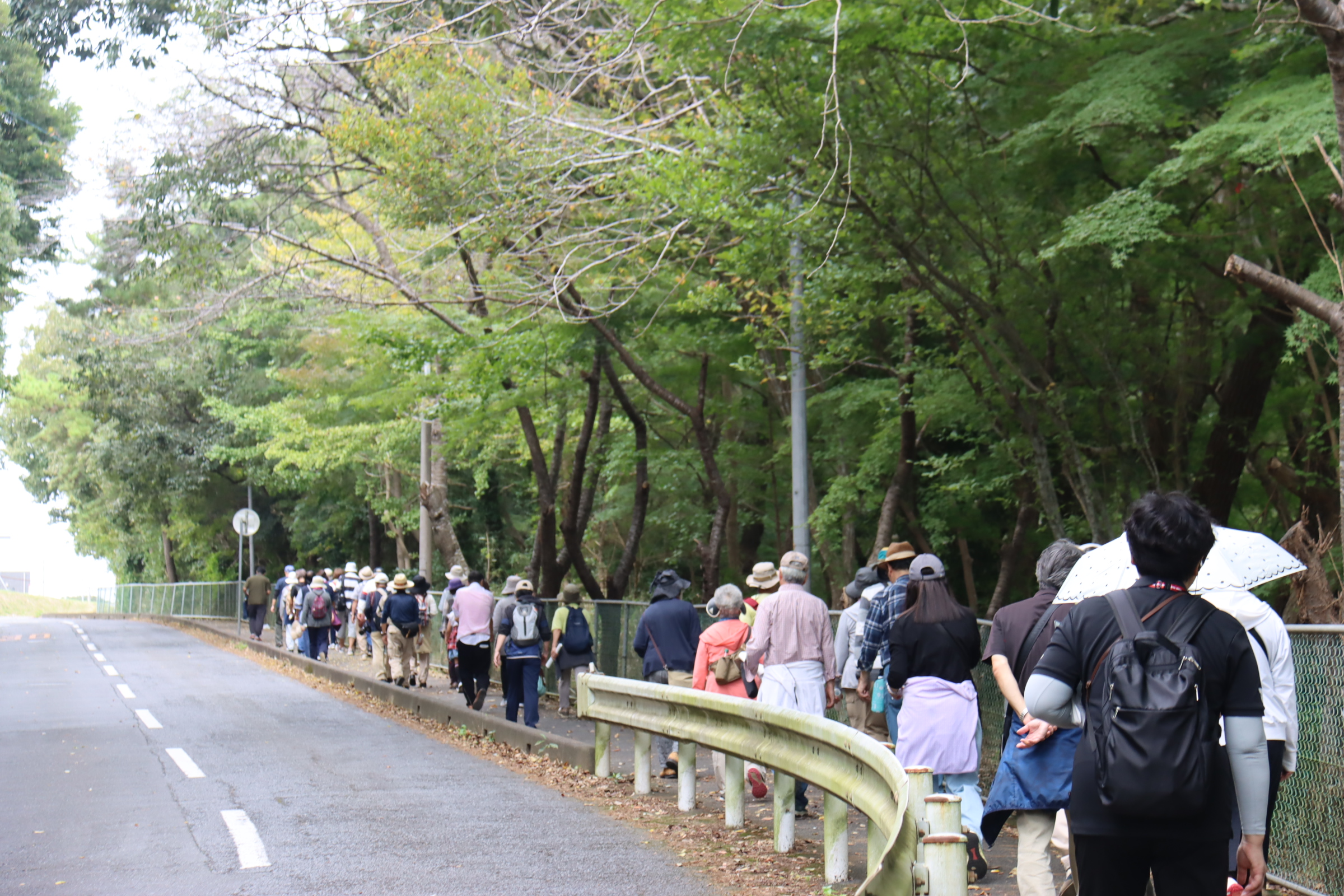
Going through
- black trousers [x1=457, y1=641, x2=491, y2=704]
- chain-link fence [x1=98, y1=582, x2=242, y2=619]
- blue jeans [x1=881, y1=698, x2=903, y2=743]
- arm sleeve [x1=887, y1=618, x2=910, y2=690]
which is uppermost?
arm sleeve [x1=887, y1=618, x2=910, y2=690]

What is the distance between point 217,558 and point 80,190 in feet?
111

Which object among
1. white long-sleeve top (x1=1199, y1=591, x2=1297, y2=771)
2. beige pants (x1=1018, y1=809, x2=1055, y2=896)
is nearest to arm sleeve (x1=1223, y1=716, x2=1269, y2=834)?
white long-sleeve top (x1=1199, y1=591, x2=1297, y2=771)

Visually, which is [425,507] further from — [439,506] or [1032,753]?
[1032,753]

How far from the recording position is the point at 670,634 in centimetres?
1105

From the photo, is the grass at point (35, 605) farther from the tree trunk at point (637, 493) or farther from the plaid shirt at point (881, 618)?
the plaid shirt at point (881, 618)

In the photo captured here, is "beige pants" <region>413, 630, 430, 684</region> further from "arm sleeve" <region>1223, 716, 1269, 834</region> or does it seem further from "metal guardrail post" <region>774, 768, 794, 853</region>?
"arm sleeve" <region>1223, 716, 1269, 834</region>

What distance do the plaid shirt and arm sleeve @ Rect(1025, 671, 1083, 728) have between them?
159 inches

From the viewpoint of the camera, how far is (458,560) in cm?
2420

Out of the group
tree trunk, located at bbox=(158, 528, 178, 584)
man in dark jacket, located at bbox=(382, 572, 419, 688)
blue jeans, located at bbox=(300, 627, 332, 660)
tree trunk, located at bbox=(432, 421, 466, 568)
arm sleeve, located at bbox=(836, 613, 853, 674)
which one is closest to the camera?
arm sleeve, located at bbox=(836, 613, 853, 674)

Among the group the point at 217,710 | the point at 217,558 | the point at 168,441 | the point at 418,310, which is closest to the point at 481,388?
the point at 418,310

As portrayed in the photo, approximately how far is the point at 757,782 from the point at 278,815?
3512 millimetres

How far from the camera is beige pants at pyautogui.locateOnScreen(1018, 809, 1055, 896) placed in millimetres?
5227

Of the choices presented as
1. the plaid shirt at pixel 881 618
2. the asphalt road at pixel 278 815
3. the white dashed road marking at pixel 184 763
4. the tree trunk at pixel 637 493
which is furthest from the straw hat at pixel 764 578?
the tree trunk at pixel 637 493

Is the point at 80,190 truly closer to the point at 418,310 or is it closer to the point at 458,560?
the point at 418,310
